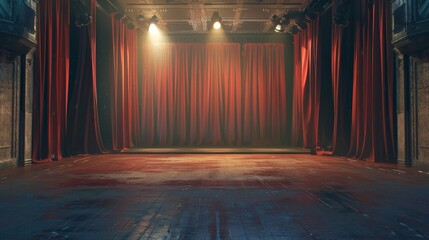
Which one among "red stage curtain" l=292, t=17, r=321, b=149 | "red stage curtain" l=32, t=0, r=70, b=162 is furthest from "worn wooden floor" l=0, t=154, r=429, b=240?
"red stage curtain" l=292, t=17, r=321, b=149

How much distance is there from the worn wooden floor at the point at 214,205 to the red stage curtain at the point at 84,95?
303cm

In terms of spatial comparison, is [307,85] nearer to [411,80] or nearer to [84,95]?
[411,80]

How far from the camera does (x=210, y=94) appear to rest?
11.4 m

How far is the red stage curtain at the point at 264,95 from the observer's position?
1112cm

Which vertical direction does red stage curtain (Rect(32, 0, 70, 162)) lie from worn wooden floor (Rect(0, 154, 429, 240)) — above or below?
above

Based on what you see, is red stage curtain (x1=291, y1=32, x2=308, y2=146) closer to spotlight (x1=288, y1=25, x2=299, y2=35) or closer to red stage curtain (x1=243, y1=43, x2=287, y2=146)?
spotlight (x1=288, y1=25, x2=299, y2=35)

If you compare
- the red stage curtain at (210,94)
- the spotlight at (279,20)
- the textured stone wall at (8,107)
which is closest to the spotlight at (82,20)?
the textured stone wall at (8,107)

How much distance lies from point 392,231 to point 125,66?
8.43m

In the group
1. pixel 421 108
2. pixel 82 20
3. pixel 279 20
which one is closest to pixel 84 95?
pixel 82 20

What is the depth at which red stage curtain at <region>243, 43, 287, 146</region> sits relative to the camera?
11.1m

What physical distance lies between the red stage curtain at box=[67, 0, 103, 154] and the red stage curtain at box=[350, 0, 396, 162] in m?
5.03

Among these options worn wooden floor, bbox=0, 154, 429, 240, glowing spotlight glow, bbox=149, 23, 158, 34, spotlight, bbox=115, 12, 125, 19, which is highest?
glowing spotlight glow, bbox=149, 23, 158, 34

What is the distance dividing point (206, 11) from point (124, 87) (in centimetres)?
264

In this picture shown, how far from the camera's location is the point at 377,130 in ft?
20.7
